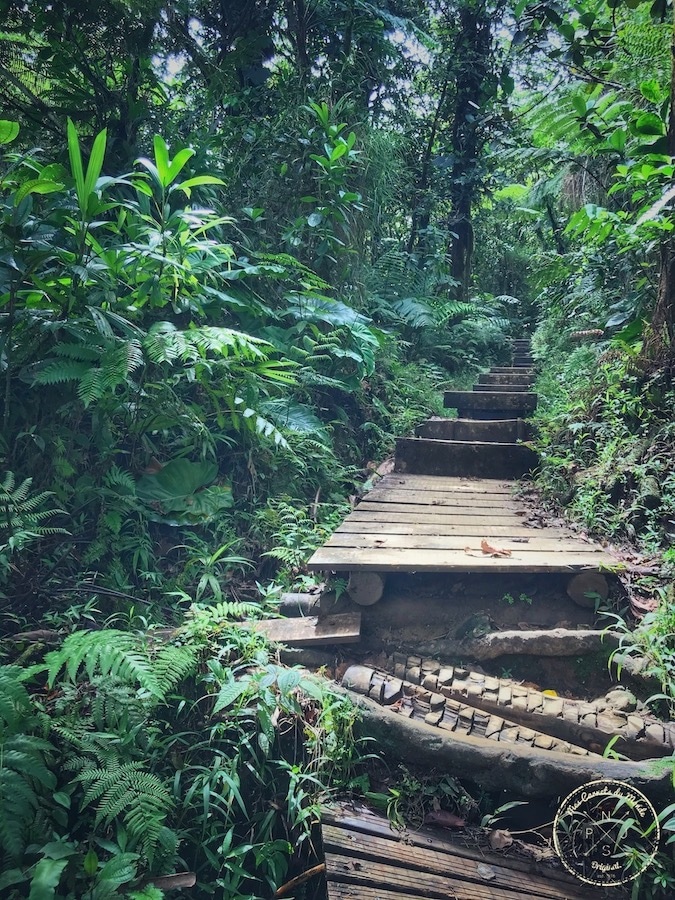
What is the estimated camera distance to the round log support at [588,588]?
2.50m

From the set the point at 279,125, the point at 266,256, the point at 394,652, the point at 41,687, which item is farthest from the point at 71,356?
the point at 279,125

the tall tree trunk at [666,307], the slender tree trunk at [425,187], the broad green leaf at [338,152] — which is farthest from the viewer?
the slender tree trunk at [425,187]

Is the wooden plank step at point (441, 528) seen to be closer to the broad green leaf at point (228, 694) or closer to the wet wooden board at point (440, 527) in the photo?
the wet wooden board at point (440, 527)

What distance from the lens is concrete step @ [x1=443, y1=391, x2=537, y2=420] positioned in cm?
531

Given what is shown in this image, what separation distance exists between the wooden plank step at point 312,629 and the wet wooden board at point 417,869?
711 mm

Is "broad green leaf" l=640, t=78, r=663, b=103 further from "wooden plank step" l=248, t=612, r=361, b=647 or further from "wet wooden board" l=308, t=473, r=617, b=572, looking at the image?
"wooden plank step" l=248, t=612, r=361, b=647

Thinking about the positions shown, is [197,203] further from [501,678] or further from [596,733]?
[596,733]

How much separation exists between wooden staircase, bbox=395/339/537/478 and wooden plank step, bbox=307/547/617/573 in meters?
1.68

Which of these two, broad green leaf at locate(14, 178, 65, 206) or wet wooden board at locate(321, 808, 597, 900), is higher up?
broad green leaf at locate(14, 178, 65, 206)

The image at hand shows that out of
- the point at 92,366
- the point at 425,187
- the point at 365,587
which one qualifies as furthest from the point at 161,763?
the point at 425,187

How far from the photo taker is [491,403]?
5.58 metres

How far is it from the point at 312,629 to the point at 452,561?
76 cm

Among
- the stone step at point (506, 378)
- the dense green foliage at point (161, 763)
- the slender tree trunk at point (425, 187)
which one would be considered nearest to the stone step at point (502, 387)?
the stone step at point (506, 378)

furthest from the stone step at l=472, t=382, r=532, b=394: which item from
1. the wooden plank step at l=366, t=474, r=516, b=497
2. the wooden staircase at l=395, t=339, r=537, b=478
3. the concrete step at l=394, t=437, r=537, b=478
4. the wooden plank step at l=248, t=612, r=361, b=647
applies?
the wooden plank step at l=248, t=612, r=361, b=647
